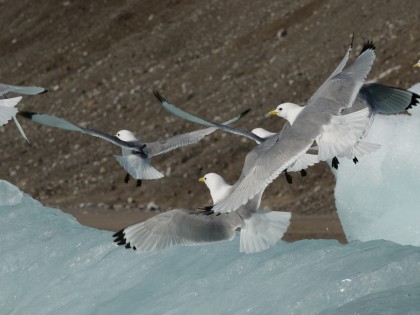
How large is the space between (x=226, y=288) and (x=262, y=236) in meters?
0.35

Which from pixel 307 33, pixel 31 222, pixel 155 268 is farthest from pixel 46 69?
pixel 155 268

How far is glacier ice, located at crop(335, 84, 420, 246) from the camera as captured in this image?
1053 cm

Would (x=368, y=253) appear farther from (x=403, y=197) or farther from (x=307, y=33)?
(x=307, y=33)

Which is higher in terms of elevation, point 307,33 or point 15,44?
point 307,33

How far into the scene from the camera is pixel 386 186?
10.9m

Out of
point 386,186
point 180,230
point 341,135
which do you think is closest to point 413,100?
point 341,135

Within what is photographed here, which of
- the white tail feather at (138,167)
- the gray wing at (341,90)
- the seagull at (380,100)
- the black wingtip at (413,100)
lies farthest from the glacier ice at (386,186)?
the white tail feather at (138,167)

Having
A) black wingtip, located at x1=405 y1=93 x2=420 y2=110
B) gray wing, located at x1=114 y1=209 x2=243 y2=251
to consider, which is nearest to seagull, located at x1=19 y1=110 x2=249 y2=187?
black wingtip, located at x1=405 y1=93 x2=420 y2=110

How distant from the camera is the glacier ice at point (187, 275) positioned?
7.30 m

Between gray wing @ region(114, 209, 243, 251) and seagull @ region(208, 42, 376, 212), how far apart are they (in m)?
0.25

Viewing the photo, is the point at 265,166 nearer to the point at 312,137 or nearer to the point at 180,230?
the point at 312,137

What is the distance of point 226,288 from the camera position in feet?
26.8

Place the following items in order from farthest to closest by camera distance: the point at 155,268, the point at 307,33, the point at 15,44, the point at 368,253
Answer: the point at 15,44 < the point at 307,33 < the point at 155,268 < the point at 368,253

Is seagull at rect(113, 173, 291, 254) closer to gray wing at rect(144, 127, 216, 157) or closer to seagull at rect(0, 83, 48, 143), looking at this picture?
seagull at rect(0, 83, 48, 143)
